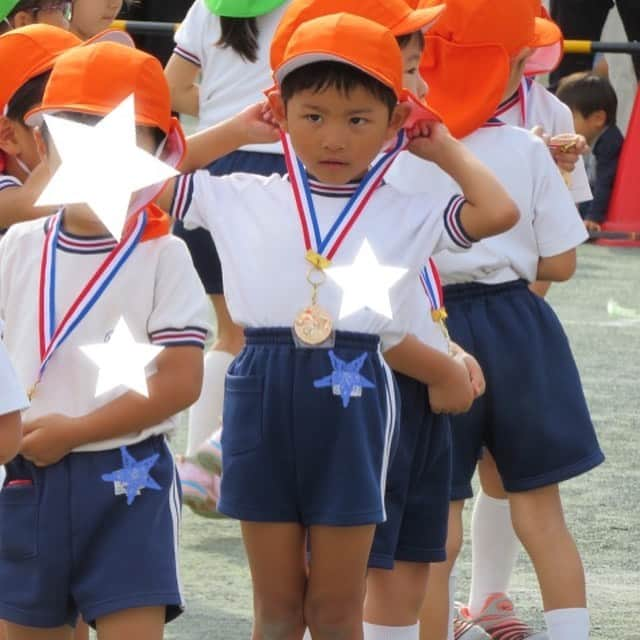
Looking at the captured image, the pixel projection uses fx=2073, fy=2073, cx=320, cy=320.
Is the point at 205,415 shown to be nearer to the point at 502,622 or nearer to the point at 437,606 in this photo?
the point at 502,622

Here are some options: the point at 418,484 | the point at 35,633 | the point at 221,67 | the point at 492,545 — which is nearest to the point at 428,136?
the point at 418,484

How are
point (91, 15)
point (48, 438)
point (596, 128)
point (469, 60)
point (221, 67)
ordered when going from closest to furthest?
point (48, 438), point (469, 60), point (91, 15), point (221, 67), point (596, 128)

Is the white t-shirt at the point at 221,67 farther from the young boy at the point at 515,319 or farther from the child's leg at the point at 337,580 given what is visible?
the child's leg at the point at 337,580

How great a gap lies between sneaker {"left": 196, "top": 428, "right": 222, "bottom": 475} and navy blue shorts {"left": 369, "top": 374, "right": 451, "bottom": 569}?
1610mm

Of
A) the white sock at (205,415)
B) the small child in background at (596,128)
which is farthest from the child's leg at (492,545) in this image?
the small child in background at (596,128)

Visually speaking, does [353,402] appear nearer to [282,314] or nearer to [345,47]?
[282,314]

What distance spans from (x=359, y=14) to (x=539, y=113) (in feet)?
3.26

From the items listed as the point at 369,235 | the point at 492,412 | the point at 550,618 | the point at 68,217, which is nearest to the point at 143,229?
the point at 68,217

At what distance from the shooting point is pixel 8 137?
436 cm

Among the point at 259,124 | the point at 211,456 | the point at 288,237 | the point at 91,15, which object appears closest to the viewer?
the point at 288,237

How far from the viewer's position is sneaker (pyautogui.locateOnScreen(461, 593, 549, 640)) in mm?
5043

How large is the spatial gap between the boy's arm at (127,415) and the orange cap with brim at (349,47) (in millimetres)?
584

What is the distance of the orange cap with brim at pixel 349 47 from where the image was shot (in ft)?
12.6

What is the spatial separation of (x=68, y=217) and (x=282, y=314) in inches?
17.1
